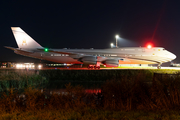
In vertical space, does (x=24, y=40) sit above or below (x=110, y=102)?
above

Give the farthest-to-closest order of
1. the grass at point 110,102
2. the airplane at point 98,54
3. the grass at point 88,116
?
1. the airplane at point 98,54
2. the grass at point 110,102
3. the grass at point 88,116

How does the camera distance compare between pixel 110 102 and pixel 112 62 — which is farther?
pixel 112 62

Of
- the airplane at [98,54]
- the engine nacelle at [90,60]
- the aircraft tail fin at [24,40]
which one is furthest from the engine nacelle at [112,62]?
the aircraft tail fin at [24,40]

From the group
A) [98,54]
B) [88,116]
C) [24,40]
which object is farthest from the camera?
[24,40]

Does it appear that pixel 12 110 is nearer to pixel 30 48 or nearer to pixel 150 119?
pixel 150 119

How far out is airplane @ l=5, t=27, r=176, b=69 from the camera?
33612 mm

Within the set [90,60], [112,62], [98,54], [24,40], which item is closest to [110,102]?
[112,62]

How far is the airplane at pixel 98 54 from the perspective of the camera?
33612mm

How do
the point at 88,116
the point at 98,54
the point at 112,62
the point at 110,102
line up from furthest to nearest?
the point at 98,54
the point at 112,62
the point at 110,102
the point at 88,116

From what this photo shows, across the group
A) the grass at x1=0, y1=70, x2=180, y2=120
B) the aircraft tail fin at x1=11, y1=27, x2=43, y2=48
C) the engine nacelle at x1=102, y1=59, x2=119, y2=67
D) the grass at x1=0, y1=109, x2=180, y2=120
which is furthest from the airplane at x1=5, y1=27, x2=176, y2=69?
the grass at x1=0, y1=109, x2=180, y2=120

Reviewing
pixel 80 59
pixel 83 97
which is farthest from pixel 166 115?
pixel 80 59

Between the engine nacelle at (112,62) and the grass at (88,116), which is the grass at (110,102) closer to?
the grass at (88,116)

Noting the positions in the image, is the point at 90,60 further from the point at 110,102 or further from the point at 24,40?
the point at 110,102

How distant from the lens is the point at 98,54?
35750 millimetres
